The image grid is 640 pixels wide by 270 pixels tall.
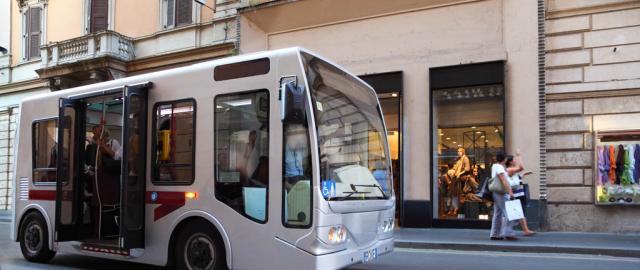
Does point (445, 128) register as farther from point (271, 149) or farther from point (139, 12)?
point (139, 12)

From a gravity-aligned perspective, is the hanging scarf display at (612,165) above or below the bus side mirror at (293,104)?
below

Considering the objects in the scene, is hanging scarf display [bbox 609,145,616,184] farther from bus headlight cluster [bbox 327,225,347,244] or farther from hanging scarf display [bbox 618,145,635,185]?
bus headlight cluster [bbox 327,225,347,244]

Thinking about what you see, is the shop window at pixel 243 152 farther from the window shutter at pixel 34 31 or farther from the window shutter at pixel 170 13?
the window shutter at pixel 34 31

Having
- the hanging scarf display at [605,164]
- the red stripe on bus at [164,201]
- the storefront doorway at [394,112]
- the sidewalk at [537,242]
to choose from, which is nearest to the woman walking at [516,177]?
the sidewalk at [537,242]

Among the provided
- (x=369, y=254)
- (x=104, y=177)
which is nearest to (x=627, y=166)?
(x=369, y=254)

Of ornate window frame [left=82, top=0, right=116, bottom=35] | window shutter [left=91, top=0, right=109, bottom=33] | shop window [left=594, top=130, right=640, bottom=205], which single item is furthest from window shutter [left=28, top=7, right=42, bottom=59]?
shop window [left=594, top=130, right=640, bottom=205]

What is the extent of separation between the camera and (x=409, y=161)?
14688 mm

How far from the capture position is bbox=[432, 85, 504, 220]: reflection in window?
1402 cm

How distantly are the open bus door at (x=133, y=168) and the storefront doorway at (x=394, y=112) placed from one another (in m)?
8.09

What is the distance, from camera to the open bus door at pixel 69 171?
8.66 metres

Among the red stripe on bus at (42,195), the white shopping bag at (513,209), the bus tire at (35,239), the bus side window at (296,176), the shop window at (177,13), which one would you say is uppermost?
the shop window at (177,13)

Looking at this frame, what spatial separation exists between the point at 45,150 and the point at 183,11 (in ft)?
36.7

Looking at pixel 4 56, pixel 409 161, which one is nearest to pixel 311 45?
pixel 409 161

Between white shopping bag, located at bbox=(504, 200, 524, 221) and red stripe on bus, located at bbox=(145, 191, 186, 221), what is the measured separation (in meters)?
6.61
